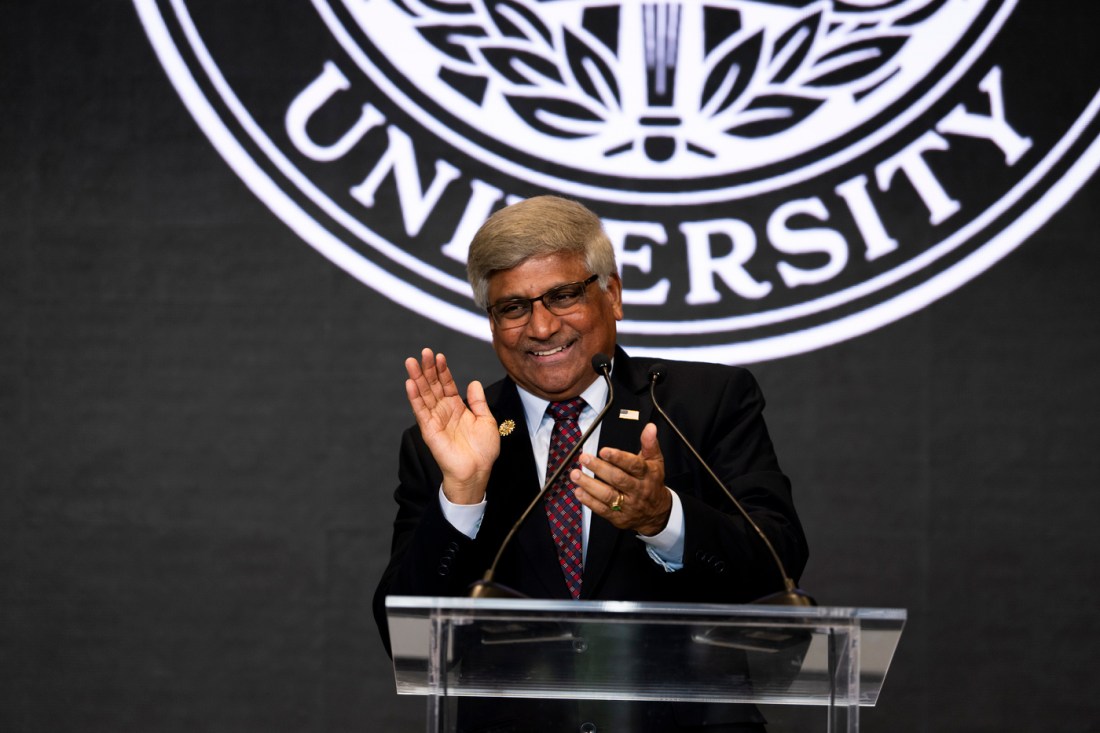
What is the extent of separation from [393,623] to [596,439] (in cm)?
74

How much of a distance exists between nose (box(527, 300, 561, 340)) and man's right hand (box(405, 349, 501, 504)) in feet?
0.60

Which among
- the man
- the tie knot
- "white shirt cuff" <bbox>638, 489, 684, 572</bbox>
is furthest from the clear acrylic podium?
the tie knot

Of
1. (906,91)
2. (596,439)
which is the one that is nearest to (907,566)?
(906,91)

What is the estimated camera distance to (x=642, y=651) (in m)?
1.52

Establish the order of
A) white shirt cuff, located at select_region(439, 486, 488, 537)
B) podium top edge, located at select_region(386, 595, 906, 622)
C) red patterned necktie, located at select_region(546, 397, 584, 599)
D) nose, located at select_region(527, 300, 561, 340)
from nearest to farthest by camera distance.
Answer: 1. podium top edge, located at select_region(386, 595, 906, 622)
2. white shirt cuff, located at select_region(439, 486, 488, 537)
3. red patterned necktie, located at select_region(546, 397, 584, 599)
4. nose, located at select_region(527, 300, 561, 340)

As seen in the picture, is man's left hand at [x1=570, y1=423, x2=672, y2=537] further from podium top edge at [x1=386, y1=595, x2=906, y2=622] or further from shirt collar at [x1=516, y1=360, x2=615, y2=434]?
shirt collar at [x1=516, y1=360, x2=615, y2=434]

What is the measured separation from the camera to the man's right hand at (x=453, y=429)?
1.94 meters

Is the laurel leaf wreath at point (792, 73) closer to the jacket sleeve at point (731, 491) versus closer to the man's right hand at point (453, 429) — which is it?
the jacket sleeve at point (731, 491)

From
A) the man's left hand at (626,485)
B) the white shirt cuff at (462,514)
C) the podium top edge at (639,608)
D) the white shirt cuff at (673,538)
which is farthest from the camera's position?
the white shirt cuff at (462,514)

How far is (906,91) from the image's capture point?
11.1 feet

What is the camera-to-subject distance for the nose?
2.18m

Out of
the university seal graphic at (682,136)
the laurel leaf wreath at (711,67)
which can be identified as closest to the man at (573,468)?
the university seal graphic at (682,136)

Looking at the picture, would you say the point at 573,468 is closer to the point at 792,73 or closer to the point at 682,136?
the point at 682,136

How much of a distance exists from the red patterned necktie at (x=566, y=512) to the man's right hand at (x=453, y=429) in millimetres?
160
